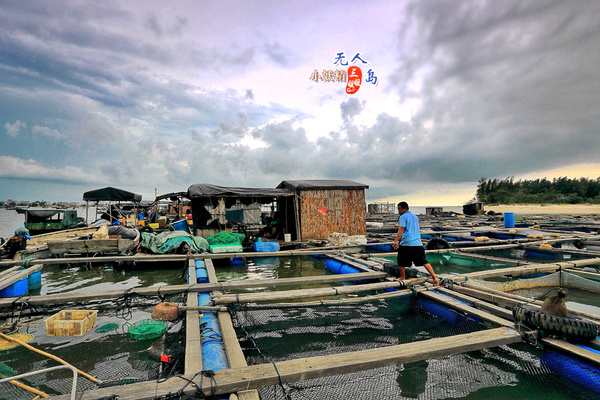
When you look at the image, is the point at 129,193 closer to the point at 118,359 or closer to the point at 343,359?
the point at 118,359

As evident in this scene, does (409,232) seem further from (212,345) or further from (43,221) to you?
(43,221)

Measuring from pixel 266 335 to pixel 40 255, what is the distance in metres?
13.0

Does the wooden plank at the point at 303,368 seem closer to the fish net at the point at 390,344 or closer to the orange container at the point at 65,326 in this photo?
the fish net at the point at 390,344

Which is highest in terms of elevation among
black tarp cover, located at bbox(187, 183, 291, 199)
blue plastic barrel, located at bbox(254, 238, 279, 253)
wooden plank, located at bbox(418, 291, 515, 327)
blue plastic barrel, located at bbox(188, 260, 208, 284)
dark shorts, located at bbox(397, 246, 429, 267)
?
black tarp cover, located at bbox(187, 183, 291, 199)

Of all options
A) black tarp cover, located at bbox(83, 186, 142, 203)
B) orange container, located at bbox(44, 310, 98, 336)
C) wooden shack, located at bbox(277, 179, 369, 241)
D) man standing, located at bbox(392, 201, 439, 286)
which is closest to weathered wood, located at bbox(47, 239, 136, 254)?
orange container, located at bbox(44, 310, 98, 336)

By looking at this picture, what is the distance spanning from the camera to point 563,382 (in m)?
3.35

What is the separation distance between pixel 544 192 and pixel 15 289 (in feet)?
319

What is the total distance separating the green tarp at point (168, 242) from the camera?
11.8 metres

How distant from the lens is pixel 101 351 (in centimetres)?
481

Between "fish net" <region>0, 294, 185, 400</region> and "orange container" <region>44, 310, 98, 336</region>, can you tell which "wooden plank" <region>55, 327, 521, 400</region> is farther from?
"orange container" <region>44, 310, 98, 336</region>

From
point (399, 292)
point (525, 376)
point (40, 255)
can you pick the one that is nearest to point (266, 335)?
point (399, 292)

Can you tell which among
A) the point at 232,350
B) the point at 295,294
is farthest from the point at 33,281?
the point at 232,350

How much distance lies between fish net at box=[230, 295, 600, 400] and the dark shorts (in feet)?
3.76

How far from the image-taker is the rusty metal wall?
54.9ft
